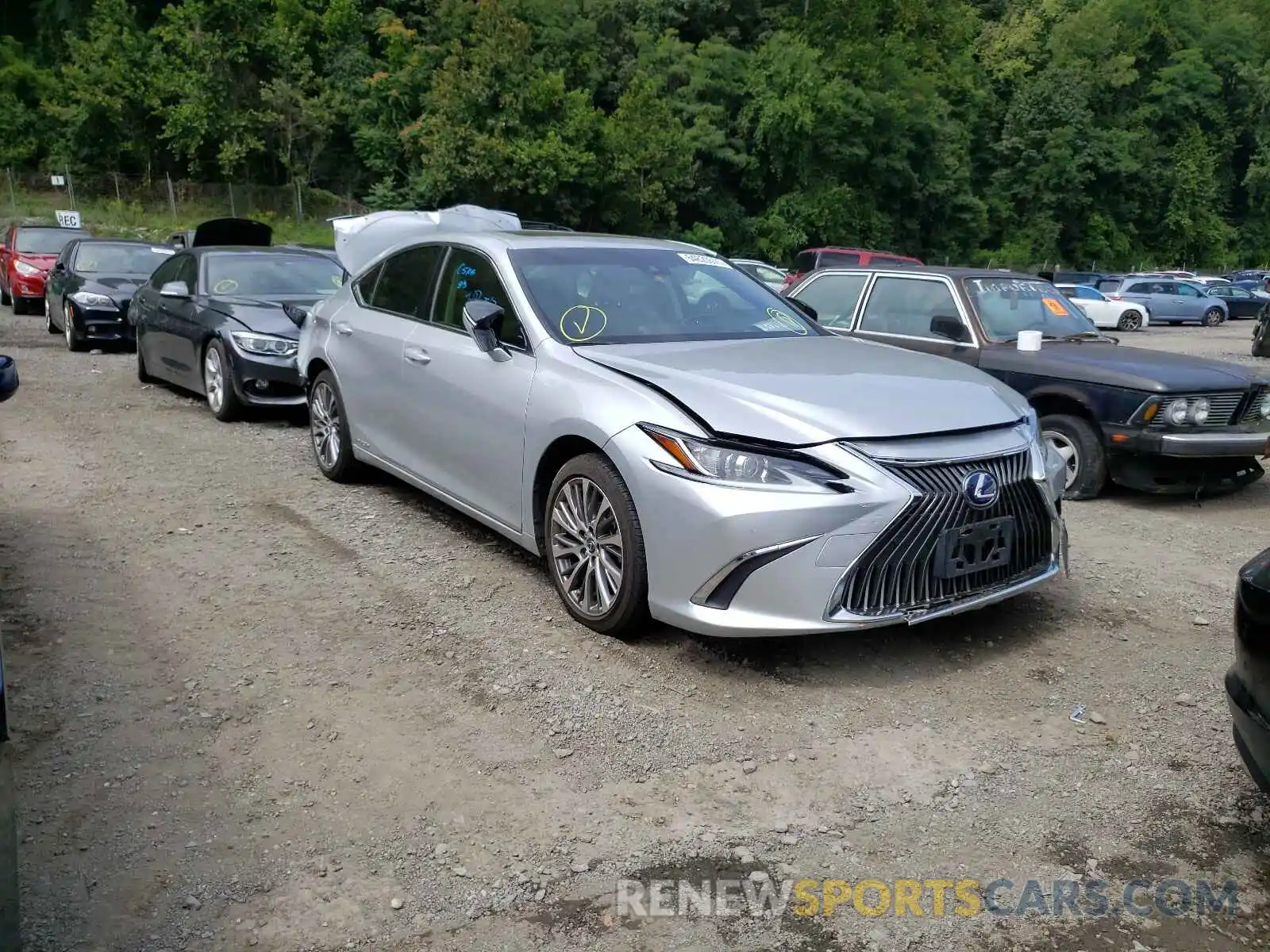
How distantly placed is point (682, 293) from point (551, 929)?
3545 mm

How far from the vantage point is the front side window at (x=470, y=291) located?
5.17m

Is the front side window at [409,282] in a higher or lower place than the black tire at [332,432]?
higher

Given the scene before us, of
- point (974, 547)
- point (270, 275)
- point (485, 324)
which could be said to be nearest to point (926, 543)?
point (974, 547)

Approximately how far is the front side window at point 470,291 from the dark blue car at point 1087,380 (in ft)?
8.01

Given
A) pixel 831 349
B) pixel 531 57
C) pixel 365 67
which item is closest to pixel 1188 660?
pixel 831 349

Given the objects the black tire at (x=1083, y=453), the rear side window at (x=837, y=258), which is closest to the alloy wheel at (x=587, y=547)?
the black tire at (x=1083, y=453)

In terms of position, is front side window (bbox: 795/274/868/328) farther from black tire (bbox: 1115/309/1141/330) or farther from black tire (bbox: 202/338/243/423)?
black tire (bbox: 1115/309/1141/330)

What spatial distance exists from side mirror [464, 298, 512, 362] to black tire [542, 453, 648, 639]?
2.42 feet

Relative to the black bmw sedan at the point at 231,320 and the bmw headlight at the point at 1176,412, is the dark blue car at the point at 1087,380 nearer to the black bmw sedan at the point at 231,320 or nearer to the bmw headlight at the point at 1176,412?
the bmw headlight at the point at 1176,412

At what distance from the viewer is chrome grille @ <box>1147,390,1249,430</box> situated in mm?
6879

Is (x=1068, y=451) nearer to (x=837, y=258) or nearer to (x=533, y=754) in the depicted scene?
(x=533, y=754)

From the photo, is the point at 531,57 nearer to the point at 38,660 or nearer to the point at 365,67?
the point at 365,67

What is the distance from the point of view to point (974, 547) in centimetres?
421

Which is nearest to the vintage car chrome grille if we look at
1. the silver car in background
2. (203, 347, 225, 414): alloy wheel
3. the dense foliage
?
the silver car in background
